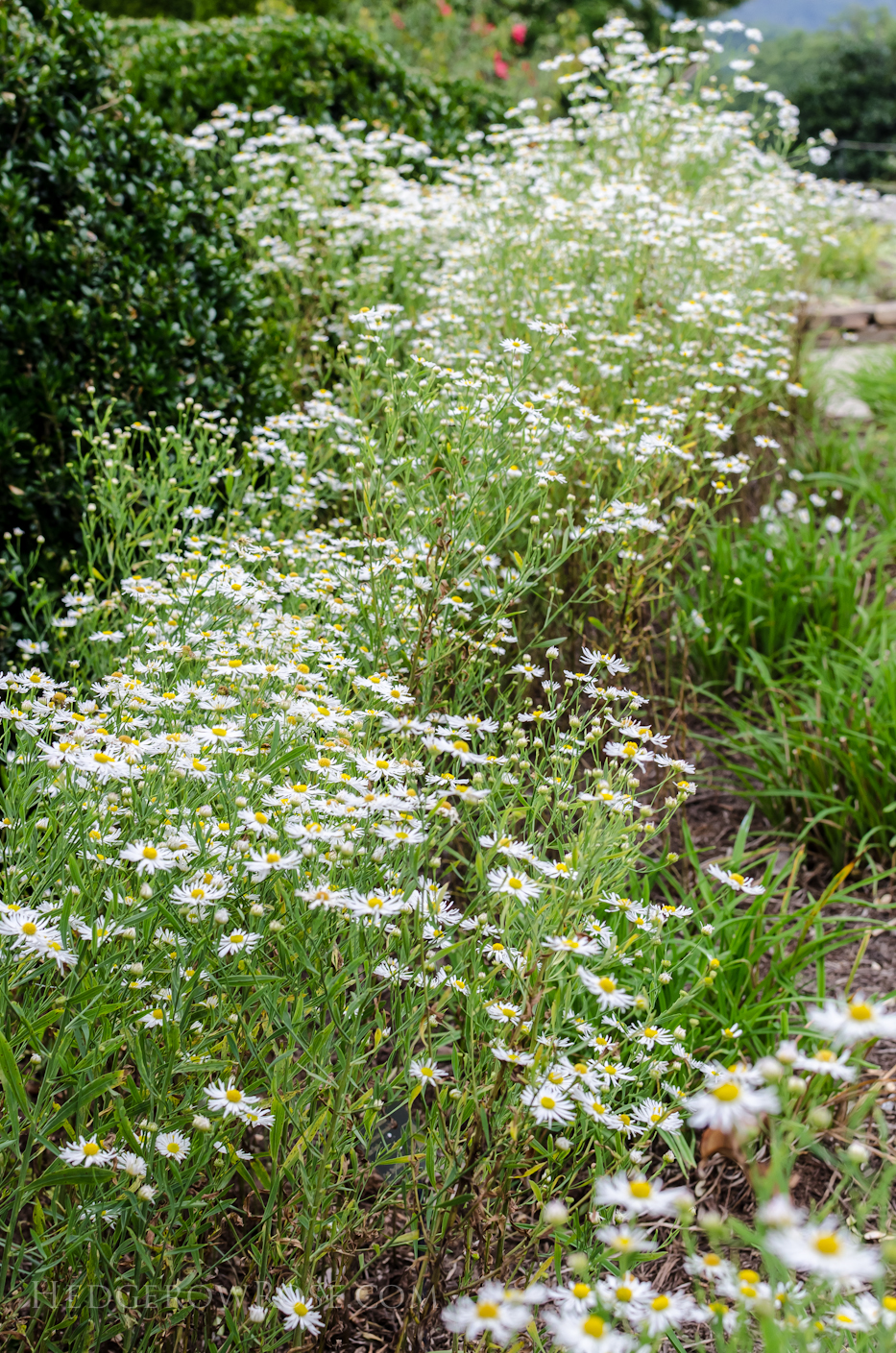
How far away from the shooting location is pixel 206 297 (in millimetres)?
3744

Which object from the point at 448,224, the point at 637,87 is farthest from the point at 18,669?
the point at 637,87

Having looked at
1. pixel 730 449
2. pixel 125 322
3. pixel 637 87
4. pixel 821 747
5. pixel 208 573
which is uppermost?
pixel 637 87

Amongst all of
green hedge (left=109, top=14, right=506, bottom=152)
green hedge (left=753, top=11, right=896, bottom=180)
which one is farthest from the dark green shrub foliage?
green hedge (left=753, top=11, right=896, bottom=180)

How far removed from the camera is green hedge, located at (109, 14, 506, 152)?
625 centimetres

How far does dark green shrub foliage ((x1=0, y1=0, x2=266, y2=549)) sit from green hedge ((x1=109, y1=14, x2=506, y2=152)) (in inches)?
104

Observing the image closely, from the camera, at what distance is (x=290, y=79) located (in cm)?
634

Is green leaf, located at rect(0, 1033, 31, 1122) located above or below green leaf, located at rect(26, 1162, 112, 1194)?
A: above

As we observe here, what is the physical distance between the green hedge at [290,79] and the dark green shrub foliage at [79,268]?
2.65 metres

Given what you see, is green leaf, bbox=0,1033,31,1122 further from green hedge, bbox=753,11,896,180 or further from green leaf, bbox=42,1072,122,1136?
green hedge, bbox=753,11,896,180

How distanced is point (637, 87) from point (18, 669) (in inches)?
173

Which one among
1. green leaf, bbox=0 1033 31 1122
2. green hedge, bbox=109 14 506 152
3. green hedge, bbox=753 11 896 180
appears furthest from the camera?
green hedge, bbox=753 11 896 180

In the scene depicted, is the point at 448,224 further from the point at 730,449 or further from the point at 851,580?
the point at 851,580

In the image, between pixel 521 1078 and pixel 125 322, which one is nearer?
pixel 521 1078

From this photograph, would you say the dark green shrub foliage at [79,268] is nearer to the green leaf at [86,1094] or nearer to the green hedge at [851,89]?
the green leaf at [86,1094]
